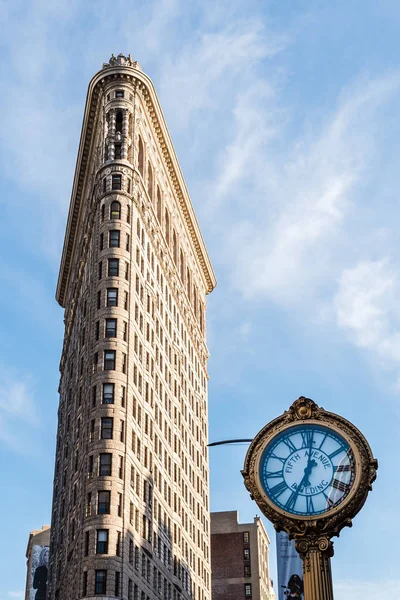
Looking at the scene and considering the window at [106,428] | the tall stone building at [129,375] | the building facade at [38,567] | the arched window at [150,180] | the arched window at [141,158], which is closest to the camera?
the tall stone building at [129,375]

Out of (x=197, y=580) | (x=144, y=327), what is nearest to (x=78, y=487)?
(x=144, y=327)

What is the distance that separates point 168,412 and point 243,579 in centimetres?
5957

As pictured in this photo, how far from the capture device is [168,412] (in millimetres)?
96812

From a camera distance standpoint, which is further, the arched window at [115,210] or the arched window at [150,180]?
the arched window at [150,180]

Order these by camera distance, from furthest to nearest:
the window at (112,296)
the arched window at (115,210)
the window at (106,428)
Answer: the arched window at (115,210), the window at (112,296), the window at (106,428)

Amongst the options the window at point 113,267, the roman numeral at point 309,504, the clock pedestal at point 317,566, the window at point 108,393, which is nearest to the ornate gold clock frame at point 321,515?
the clock pedestal at point 317,566

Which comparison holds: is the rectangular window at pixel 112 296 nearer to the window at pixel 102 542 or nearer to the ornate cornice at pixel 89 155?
the window at pixel 102 542

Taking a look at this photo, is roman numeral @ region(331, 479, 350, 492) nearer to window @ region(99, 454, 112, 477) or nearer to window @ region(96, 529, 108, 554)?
window @ region(96, 529, 108, 554)

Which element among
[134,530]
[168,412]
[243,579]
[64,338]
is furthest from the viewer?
[243,579]

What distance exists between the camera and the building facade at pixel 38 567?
153375 mm

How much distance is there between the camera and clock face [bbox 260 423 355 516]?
39.3 ft

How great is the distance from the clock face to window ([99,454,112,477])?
63405 mm

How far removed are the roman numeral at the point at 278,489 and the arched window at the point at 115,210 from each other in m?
78.2

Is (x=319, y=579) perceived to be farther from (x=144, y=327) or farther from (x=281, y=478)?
(x=144, y=327)
